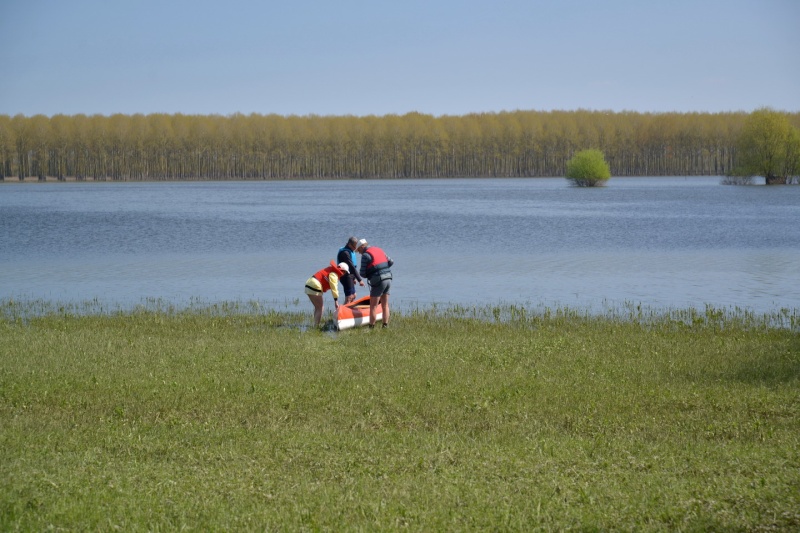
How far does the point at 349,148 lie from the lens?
188 metres

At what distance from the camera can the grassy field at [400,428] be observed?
798 centimetres

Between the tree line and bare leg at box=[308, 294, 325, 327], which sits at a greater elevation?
the tree line

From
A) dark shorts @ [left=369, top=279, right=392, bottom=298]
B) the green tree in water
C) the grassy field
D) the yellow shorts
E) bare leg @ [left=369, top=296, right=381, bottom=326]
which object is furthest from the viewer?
the green tree in water

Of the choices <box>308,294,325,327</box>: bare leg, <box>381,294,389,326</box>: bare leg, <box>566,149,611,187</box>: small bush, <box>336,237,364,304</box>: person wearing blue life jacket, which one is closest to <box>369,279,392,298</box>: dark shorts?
<box>381,294,389,326</box>: bare leg

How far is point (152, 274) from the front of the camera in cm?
3098

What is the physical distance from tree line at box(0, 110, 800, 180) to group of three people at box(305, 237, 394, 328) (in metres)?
167

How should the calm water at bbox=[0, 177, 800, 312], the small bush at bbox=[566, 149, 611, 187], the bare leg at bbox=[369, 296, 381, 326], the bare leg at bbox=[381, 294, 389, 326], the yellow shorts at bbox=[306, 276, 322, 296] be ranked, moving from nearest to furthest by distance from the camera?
1. the bare leg at bbox=[369, 296, 381, 326]
2. the bare leg at bbox=[381, 294, 389, 326]
3. the yellow shorts at bbox=[306, 276, 322, 296]
4. the calm water at bbox=[0, 177, 800, 312]
5. the small bush at bbox=[566, 149, 611, 187]

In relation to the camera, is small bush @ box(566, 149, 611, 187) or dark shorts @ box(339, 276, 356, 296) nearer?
dark shorts @ box(339, 276, 356, 296)

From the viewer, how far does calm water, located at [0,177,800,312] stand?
85.5 feet

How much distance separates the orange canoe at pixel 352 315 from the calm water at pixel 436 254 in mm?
4522

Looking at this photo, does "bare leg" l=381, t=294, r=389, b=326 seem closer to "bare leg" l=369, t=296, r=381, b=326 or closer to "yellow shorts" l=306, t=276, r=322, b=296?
"bare leg" l=369, t=296, r=381, b=326

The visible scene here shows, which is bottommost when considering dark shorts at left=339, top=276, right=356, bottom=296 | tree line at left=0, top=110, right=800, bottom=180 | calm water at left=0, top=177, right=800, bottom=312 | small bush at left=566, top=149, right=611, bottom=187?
calm water at left=0, top=177, right=800, bottom=312

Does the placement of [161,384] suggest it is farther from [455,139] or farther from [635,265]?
[455,139]

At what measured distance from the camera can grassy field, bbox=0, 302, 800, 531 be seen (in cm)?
798
